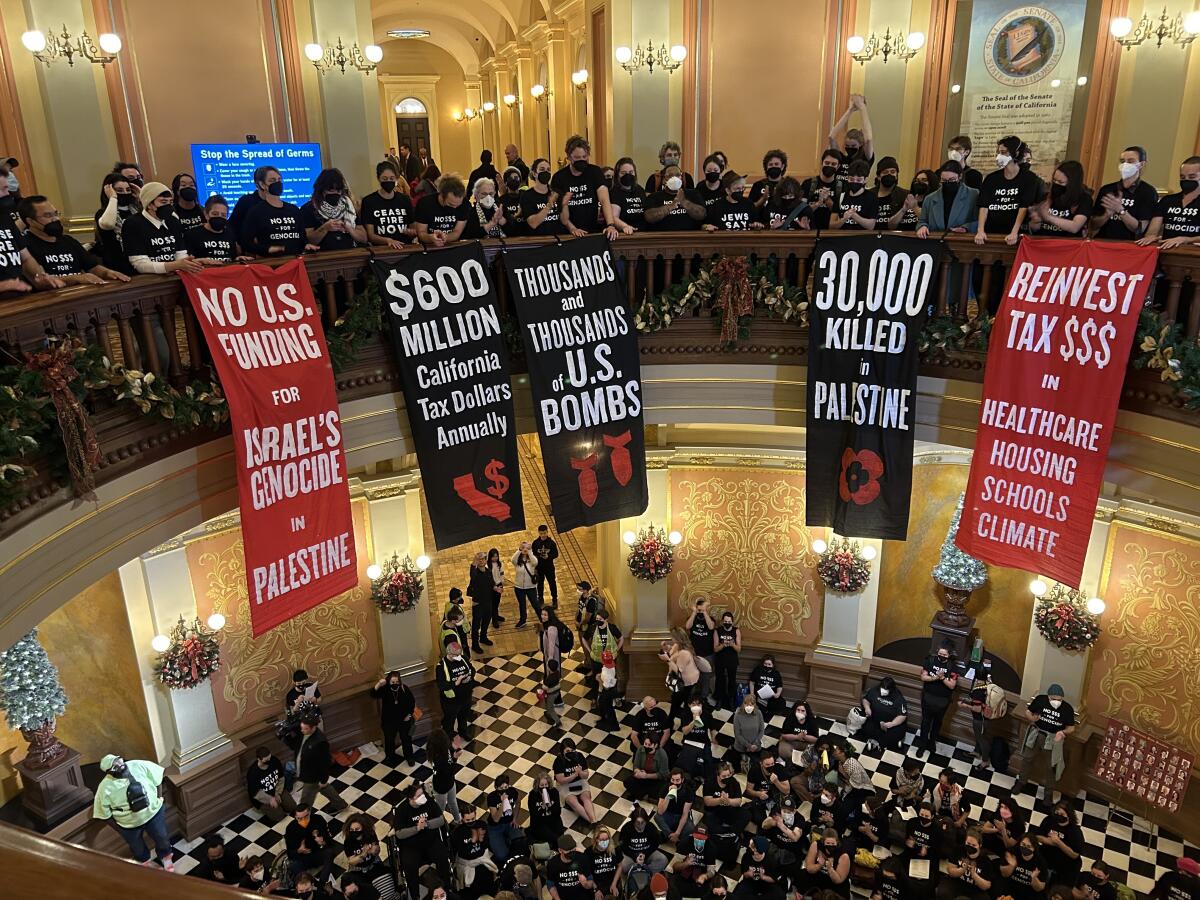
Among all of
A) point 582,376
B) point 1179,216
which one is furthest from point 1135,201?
point 582,376

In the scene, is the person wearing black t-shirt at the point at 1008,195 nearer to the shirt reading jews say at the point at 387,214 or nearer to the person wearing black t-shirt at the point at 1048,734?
the shirt reading jews say at the point at 387,214

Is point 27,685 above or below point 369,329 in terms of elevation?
below

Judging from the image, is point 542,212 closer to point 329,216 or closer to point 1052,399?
point 329,216

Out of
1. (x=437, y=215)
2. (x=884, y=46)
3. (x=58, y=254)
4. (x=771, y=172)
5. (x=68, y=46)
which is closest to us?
(x=58, y=254)

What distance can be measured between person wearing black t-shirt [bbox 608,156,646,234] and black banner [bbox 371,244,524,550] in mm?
1570

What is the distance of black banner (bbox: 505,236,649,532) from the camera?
26.2 ft

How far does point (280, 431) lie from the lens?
671cm

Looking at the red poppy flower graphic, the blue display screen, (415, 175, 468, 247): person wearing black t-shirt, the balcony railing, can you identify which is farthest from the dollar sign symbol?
the blue display screen

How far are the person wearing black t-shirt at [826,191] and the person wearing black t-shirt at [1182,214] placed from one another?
264 cm

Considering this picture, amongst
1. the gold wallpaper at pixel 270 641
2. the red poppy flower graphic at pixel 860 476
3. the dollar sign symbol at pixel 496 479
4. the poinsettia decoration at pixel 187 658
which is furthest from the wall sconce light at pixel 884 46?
the poinsettia decoration at pixel 187 658

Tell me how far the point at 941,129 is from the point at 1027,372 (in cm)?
650

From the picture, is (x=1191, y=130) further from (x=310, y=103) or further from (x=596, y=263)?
(x=310, y=103)

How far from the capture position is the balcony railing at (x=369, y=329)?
17.8 feet

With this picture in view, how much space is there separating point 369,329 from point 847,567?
667 cm
